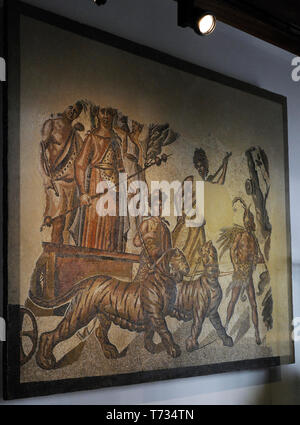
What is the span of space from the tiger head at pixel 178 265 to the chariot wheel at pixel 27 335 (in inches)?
47.7

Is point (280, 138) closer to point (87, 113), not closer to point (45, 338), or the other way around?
point (87, 113)

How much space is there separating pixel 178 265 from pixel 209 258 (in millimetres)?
359

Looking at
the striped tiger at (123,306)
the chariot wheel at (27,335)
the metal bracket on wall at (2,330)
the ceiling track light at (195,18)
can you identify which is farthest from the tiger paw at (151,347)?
the ceiling track light at (195,18)

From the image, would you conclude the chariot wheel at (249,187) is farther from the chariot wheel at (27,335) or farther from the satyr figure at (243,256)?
the chariot wheel at (27,335)

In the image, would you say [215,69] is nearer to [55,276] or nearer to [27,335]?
[55,276]

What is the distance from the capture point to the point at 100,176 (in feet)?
12.9

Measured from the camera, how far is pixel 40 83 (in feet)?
12.0

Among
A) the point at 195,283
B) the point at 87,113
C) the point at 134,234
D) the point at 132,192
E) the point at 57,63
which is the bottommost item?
the point at 195,283

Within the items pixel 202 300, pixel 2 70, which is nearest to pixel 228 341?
pixel 202 300

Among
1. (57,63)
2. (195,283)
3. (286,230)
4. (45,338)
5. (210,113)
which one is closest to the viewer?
(45,338)

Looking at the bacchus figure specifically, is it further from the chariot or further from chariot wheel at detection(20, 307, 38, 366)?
chariot wheel at detection(20, 307, 38, 366)

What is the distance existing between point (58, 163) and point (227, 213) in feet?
5.52

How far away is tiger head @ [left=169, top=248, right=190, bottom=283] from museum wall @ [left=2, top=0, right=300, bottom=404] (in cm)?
76

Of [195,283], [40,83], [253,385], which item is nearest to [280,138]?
[195,283]
